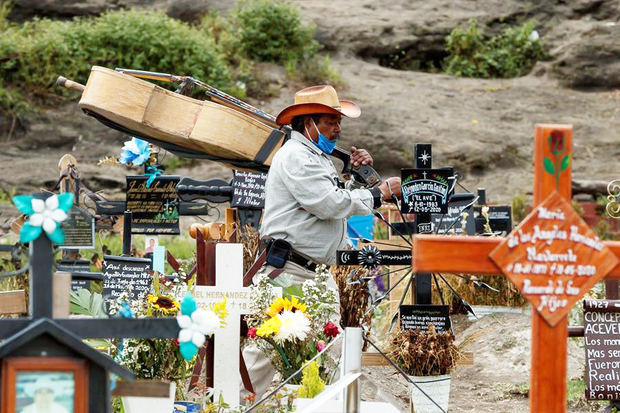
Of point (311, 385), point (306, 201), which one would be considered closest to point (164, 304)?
point (311, 385)

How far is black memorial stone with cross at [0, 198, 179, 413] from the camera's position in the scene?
3629mm

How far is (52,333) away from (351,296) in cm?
513

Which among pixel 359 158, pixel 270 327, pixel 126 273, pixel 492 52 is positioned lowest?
pixel 270 327

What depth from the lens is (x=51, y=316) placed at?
3.71 m

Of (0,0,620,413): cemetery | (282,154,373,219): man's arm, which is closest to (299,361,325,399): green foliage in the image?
(0,0,620,413): cemetery

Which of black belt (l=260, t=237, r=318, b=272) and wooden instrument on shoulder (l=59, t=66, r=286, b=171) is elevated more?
wooden instrument on shoulder (l=59, t=66, r=286, b=171)

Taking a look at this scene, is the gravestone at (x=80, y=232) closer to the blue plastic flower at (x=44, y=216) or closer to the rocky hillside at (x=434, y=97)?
the blue plastic flower at (x=44, y=216)

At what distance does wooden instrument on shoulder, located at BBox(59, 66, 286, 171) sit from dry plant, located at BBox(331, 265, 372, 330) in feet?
3.51

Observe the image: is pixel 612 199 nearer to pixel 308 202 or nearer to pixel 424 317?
pixel 424 317

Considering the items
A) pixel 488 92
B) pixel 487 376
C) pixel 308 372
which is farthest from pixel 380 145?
pixel 308 372

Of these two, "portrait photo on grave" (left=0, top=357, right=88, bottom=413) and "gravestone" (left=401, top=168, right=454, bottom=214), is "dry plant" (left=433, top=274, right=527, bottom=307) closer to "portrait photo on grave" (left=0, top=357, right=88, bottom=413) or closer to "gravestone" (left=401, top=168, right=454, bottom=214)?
"gravestone" (left=401, top=168, right=454, bottom=214)

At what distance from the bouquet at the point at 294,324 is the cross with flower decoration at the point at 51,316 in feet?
7.46

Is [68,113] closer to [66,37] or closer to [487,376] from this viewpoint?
[66,37]

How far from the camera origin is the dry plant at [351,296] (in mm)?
8586
